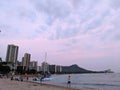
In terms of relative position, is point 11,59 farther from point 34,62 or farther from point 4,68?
point 4,68

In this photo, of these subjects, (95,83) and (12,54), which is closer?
(95,83)

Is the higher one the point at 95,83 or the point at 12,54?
the point at 12,54

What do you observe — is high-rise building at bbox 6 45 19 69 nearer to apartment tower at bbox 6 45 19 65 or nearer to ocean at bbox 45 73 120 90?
apartment tower at bbox 6 45 19 65

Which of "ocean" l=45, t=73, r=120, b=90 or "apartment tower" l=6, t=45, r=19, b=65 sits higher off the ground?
"apartment tower" l=6, t=45, r=19, b=65

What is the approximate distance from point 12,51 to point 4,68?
5688 centimetres

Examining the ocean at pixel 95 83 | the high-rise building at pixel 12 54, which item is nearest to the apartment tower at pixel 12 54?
the high-rise building at pixel 12 54

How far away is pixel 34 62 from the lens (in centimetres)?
19738

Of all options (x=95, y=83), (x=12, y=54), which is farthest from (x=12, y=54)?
(x=95, y=83)

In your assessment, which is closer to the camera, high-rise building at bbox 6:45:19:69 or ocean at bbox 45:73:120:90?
ocean at bbox 45:73:120:90

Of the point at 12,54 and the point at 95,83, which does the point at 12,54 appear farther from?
the point at 95,83

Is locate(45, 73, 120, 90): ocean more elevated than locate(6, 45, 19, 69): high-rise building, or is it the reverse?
locate(6, 45, 19, 69): high-rise building

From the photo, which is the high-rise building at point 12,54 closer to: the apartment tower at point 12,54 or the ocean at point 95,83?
the apartment tower at point 12,54

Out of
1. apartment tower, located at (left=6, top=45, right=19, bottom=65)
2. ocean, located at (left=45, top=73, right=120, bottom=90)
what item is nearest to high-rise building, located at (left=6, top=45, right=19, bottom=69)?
apartment tower, located at (left=6, top=45, right=19, bottom=65)

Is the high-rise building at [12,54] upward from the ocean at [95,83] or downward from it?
upward
